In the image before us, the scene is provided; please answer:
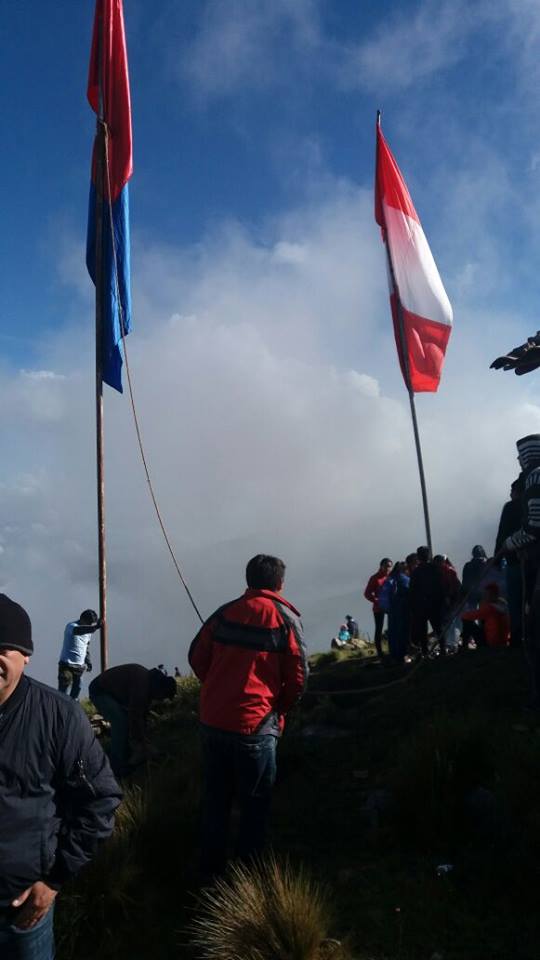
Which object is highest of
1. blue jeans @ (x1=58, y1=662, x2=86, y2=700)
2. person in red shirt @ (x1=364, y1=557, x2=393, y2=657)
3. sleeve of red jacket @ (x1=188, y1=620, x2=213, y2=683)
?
person in red shirt @ (x1=364, y1=557, x2=393, y2=657)

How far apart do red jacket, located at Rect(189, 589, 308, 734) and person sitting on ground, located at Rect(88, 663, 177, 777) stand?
2940mm

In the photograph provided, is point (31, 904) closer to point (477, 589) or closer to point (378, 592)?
point (477, 589)

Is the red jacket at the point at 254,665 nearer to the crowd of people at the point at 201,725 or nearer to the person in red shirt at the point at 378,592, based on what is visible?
the crowd of people at the point at 201,725

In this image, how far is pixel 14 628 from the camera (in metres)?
2.42

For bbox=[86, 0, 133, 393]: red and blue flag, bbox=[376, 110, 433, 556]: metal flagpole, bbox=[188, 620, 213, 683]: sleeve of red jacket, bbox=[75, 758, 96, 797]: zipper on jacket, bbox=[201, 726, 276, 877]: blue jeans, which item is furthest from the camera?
bbox=[376, 110, 433, 556]: metal flagpole

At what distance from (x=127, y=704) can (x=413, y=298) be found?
7.38 metres

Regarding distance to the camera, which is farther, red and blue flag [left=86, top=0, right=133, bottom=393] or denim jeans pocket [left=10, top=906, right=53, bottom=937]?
red and blue flag [left=86, top=0, right=133, bottom=393]

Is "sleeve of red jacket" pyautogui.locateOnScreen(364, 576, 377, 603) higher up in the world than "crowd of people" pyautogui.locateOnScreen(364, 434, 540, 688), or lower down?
higher up

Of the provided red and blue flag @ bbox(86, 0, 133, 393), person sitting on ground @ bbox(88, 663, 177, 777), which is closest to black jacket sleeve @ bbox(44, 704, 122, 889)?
person sitting on ground @ bbox(88, 663, 177, 777)

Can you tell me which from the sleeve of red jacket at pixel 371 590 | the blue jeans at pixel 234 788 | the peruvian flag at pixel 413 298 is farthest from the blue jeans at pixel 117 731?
the peruvian flag at pixel 413 298

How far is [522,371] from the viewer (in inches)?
316

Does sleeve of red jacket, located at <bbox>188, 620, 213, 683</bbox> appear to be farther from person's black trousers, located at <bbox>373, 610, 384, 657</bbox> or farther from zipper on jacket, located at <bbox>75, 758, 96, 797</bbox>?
person's black trousers, located at <bbox>373, 610, 384, 657</bbox>

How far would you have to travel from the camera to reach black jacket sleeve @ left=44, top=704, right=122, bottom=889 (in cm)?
247

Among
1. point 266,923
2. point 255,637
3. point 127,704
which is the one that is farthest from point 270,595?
point 127,704
